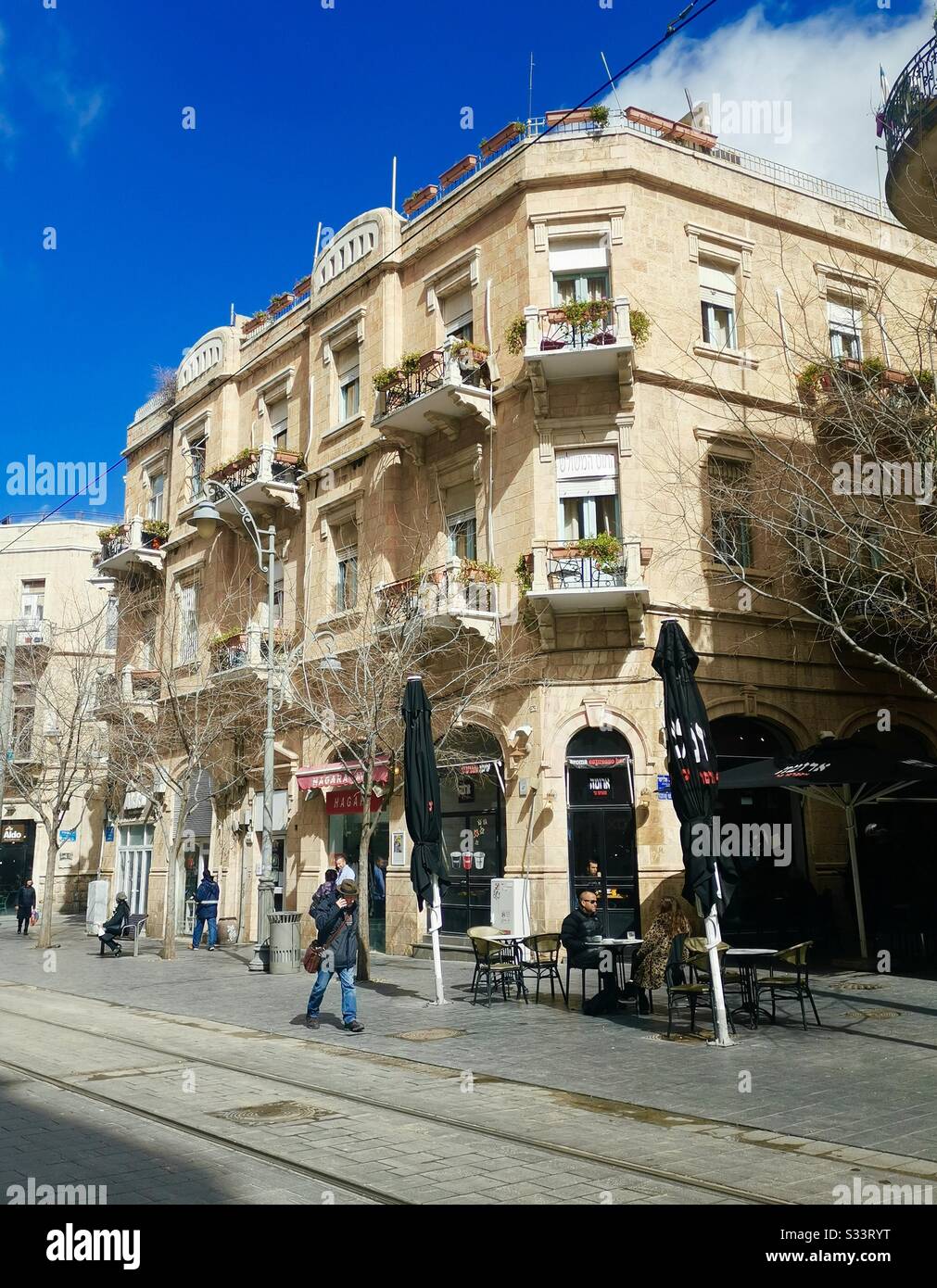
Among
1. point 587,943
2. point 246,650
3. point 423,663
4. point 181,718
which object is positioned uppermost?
point 246,650

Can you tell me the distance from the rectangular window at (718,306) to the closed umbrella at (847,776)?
8.66 meters

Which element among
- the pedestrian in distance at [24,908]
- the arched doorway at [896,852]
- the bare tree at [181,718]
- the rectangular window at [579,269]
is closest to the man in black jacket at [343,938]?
the arched doorway at [896,852]

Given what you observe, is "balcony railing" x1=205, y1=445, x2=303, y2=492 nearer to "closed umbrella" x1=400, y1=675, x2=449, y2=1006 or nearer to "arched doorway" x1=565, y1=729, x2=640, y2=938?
"arched doorway" x1=565, y1=729, x2=640, y2=938

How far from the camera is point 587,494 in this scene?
65.6ft

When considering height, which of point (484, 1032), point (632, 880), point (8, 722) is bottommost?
point (484, 1032)

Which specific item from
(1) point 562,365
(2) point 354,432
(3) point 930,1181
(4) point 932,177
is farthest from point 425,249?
(3) point 930,1181

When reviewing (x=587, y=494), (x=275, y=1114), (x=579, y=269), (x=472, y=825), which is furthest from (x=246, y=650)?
(x=275, y=1114)

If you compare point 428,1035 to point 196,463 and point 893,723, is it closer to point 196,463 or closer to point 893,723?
point 893,723

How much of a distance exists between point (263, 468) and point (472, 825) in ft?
35.1

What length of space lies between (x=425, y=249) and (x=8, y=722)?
1807cm

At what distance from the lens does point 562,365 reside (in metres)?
19.7

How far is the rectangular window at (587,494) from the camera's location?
19922mm
